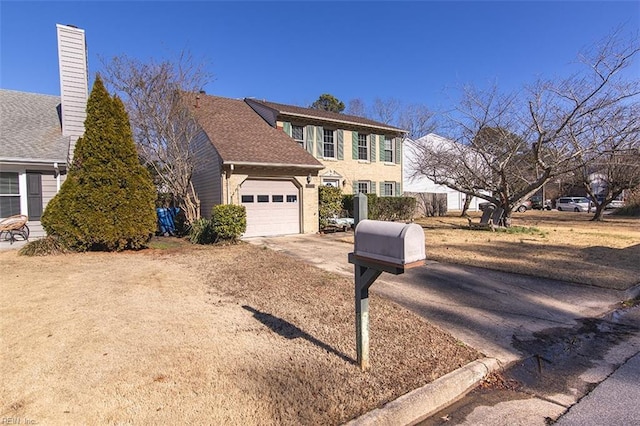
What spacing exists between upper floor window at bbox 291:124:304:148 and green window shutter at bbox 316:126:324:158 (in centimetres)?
86

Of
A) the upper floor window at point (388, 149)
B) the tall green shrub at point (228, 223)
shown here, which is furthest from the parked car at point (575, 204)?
the tall green shrub at point (228, 223)

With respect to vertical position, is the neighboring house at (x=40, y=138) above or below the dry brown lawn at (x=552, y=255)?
above

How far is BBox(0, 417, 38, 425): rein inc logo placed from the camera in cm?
231

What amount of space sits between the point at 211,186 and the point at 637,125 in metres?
15.1

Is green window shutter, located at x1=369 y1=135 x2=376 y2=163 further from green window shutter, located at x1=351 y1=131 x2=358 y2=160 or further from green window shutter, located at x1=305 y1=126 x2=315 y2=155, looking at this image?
green window shutter, located at x1=305 y1=126 x2=315 y2=155

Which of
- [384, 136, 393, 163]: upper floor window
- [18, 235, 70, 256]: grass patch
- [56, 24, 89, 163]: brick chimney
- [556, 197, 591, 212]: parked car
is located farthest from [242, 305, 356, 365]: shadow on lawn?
[556, 197, 591, 212]: parked car

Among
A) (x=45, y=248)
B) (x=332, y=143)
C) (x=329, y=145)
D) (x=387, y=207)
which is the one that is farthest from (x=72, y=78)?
(x=387, y=207)

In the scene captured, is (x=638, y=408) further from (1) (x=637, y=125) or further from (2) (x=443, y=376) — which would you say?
(1) (x=637, y=125)

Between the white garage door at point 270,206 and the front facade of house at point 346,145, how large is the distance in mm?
3177

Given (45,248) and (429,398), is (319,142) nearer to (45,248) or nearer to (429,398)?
(45,248)

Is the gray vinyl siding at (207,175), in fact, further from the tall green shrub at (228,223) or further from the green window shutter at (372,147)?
the green window shutter at (372,147)

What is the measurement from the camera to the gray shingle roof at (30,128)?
1018 cm

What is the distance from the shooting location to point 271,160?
12945 millimetres

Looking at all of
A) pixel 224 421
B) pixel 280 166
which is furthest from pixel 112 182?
pixel 224 421
